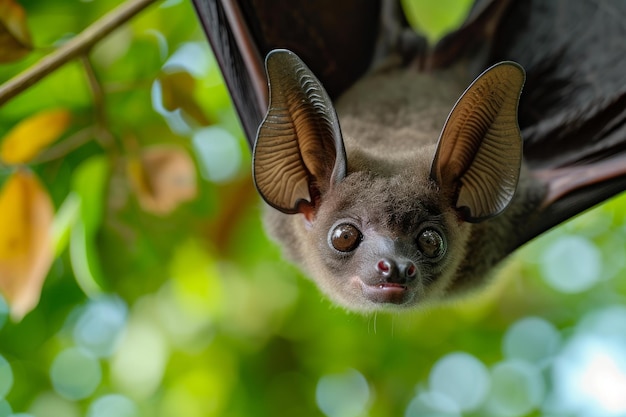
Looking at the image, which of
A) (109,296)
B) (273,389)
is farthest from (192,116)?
(273,389)

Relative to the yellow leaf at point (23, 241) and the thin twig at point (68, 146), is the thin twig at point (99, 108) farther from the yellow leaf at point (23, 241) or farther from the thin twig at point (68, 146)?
the yellow leaf at point (23, 241)

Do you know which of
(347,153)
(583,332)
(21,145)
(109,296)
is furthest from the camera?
(583,332)

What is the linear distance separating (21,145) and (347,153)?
1718mm

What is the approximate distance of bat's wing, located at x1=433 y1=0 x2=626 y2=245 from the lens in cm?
377

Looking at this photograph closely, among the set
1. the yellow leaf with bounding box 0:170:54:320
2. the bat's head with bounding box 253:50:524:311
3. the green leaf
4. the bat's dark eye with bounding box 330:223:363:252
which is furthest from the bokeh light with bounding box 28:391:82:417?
the bat's dark eye with bounding box 330:223:363:252

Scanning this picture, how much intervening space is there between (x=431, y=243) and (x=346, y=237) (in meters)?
0.34

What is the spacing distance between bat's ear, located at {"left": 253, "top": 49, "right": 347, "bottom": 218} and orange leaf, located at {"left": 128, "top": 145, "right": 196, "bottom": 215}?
3.01ft

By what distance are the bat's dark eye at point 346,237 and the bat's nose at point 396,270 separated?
0.22m

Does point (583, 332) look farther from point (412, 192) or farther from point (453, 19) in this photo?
point (412, 192)

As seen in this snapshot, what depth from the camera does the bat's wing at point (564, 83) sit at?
3.77 meters

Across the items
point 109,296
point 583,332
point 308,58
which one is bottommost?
point 583,332

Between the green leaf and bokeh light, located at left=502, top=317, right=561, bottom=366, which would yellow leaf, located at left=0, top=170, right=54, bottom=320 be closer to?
the green leaf

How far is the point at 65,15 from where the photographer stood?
4.32 metres

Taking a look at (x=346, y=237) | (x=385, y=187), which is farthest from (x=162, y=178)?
(x=385, y=187)
